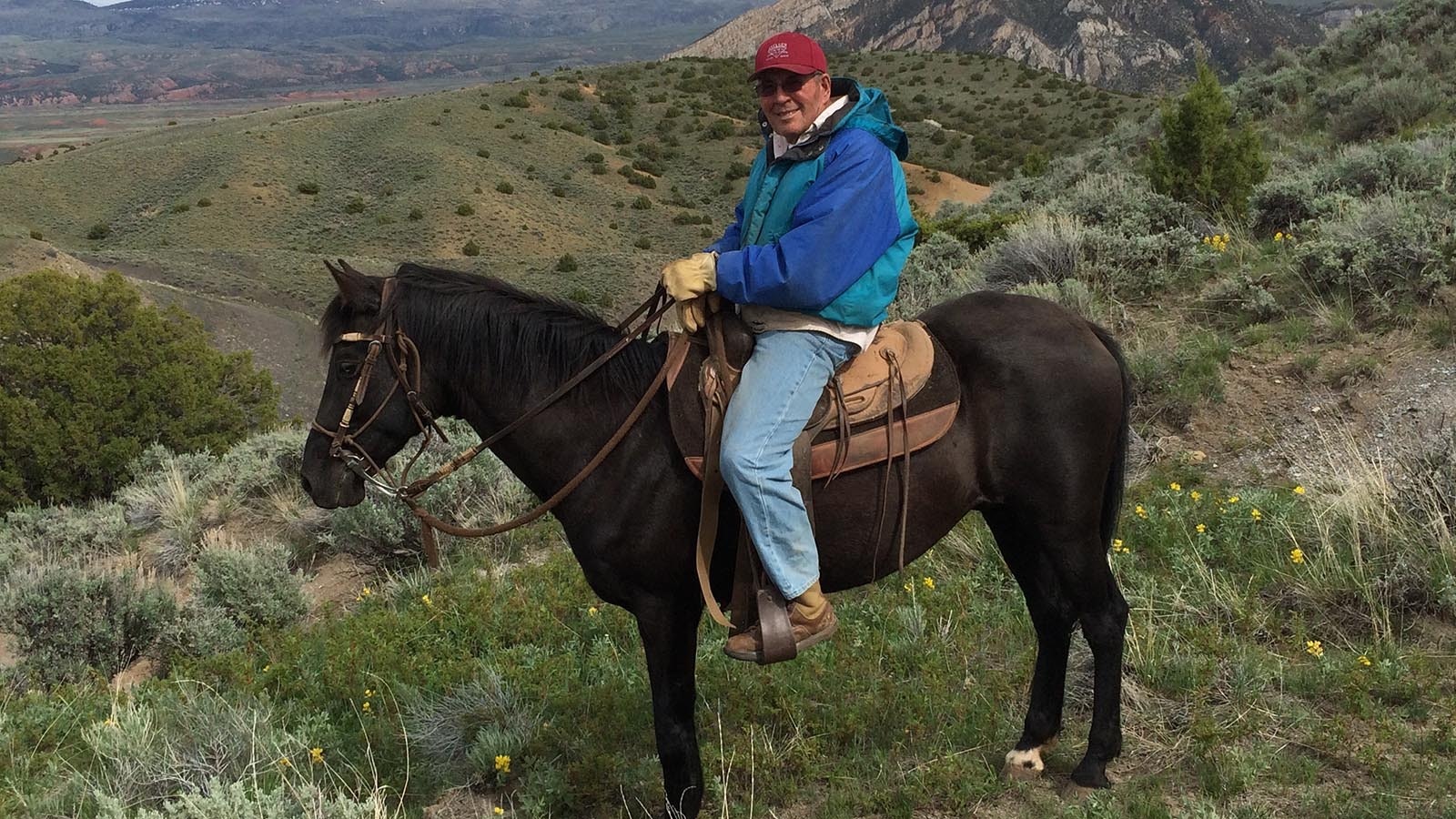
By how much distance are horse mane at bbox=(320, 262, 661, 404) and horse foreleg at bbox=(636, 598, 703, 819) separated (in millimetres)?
843

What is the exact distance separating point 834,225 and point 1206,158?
33.1 feet

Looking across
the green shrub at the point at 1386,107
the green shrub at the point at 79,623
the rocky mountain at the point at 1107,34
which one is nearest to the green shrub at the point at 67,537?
the green shrub at the point at 79,623

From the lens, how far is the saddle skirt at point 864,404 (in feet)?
10.8

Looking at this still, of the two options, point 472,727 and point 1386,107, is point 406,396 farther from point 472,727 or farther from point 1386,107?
point 1386,107

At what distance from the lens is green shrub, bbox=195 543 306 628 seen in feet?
22.3

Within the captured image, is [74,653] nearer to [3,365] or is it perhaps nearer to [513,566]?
[513,566]

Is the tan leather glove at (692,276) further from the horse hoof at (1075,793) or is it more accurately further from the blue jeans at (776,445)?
the horse hoof at (1075,793)

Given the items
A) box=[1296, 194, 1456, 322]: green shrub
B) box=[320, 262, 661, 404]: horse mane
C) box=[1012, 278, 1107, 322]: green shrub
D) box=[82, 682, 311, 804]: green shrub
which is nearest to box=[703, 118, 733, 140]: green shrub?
box=[1012, 278, 1107, 322]: green shrub

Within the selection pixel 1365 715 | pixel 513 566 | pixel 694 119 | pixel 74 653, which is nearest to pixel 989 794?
pixel 1365 715

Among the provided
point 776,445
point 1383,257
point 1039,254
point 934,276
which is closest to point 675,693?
point 776,445

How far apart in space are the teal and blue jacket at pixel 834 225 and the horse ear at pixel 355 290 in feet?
4.20

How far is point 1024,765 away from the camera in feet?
12.4

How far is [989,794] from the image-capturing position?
144 inches

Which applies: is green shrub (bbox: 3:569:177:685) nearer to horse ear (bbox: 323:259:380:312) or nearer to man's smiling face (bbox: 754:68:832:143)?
horse ear (bbox: 323:259:380:312)
